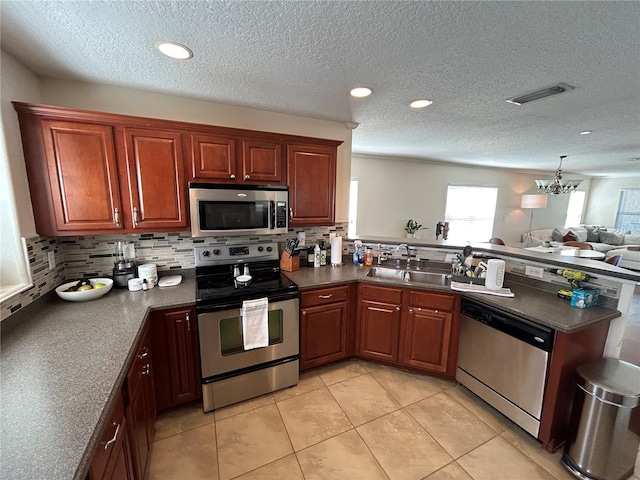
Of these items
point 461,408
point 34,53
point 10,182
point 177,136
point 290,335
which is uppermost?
point 34,53

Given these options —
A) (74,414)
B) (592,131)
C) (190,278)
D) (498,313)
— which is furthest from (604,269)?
(190,278)

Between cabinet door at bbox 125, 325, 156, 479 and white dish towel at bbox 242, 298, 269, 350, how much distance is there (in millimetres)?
601

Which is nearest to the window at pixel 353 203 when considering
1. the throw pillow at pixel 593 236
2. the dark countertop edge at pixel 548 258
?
the dark countertop edge at pixel 548 258

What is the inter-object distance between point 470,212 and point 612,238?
152 inches

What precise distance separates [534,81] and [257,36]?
186cm

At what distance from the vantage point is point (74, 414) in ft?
2.85

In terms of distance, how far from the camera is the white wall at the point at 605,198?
7594 millimetres

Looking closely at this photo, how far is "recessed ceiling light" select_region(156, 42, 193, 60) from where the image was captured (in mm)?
1442

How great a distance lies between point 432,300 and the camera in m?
2.23

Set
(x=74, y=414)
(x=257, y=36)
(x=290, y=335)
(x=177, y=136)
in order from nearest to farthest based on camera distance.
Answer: (x=74, y=414)
(x=257, y=36)
(x=177, y=136)
(x=290, y=335)

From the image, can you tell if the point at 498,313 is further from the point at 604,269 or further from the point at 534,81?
the point at 534,81

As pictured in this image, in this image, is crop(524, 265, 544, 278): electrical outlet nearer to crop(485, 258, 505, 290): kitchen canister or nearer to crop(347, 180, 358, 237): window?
crop(485, 258, 505, 290): kitchen canister

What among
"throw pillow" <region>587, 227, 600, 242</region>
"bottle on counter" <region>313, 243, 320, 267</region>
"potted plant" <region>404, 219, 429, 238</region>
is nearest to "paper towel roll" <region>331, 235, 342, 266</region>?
"bottle on counter" <region>313, 243, 320, 267</region>

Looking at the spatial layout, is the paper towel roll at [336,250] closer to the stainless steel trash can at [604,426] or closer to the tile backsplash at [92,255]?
the tile backsplash at [92,255]
